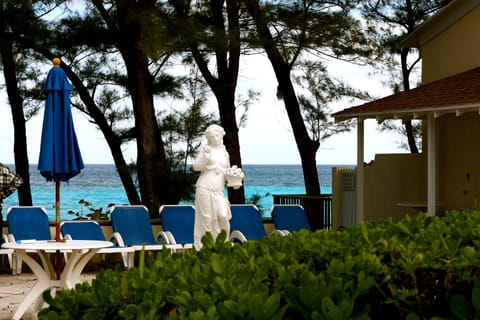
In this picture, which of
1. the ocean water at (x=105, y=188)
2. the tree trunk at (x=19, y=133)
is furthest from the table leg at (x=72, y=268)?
the ocean water at (x=105, y=188)

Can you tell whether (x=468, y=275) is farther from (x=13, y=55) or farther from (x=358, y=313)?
(x=13, y=55)

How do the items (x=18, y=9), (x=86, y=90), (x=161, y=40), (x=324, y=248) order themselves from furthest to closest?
(x=86, y=90), (x=18, y=9), (x=161, y=40), (x=324, y=248)

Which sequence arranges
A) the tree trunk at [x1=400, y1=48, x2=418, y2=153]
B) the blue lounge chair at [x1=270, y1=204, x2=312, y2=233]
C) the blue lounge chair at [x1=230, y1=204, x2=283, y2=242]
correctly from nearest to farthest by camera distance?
the blue lounge chair at [x1=230, y1=204, x2=283, y2=242]
the blue lounge chair at [x1=270, y1=204, x2=312, y2=233]
the tree trunk at [x1=400, y1=48, x2=418, y2=153]

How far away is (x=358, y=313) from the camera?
364 centimetres

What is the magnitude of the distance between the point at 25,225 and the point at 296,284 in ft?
33.0

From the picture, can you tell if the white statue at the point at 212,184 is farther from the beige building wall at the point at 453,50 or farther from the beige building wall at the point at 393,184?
the beige building wall at the point at 453,50

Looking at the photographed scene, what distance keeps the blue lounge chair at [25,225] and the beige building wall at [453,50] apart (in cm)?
733

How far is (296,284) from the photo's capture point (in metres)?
3.76

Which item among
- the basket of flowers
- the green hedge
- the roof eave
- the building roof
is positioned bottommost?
the green hedge

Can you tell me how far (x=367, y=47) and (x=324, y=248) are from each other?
1542 centimetres

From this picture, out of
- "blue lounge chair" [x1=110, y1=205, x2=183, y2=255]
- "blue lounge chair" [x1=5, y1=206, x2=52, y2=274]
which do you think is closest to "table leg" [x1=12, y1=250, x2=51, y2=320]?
"blue lounge chair" [x1=5, y1=206, x2=52, y2=274]

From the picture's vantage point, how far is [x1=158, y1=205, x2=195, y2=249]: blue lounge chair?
46.8ft

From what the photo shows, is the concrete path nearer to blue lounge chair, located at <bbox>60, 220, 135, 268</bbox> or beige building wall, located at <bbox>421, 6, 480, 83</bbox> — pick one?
blue lounge chair, located at <bbox>60, 220, 135, 268</bbox>

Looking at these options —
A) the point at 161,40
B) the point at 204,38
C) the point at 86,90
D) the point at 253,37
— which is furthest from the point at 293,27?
the point at 86,90
